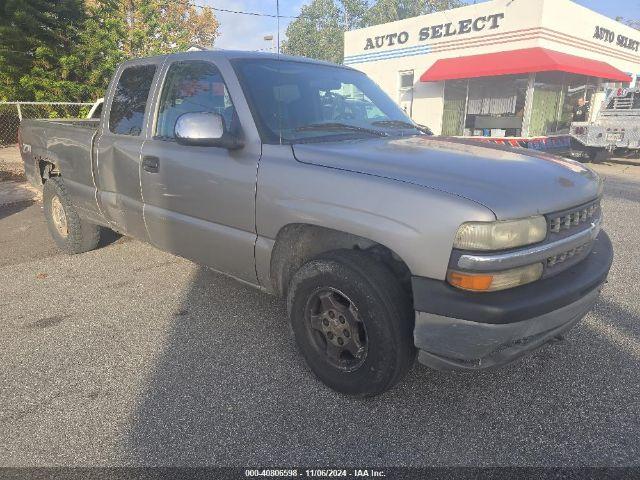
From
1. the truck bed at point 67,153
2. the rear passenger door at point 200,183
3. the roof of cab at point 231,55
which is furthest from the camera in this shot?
the truck bed at point 67,153

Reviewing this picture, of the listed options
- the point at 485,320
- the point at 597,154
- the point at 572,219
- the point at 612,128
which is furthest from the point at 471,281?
the point at 597,154

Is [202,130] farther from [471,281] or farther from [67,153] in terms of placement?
[67,153]

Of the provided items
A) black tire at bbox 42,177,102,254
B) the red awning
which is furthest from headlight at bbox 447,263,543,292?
the red awning

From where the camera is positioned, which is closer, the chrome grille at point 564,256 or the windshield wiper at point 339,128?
the chrome grille at point 564,256

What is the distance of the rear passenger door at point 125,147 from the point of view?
368 cm

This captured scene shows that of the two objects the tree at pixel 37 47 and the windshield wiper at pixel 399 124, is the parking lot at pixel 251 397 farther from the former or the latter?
the tree at pixel 37 47

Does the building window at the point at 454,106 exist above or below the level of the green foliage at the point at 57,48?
below

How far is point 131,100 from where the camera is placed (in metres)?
3.90

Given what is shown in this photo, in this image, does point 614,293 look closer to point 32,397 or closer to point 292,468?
point 292,468

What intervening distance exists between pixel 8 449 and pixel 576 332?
349cm

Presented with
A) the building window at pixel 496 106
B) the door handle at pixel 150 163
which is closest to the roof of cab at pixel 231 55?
the door handle at pixel 150 163

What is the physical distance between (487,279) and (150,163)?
2526 millimetres

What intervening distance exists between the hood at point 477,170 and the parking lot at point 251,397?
3.64 ft

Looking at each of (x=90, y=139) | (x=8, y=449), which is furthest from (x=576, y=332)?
(x=90, y=139)
